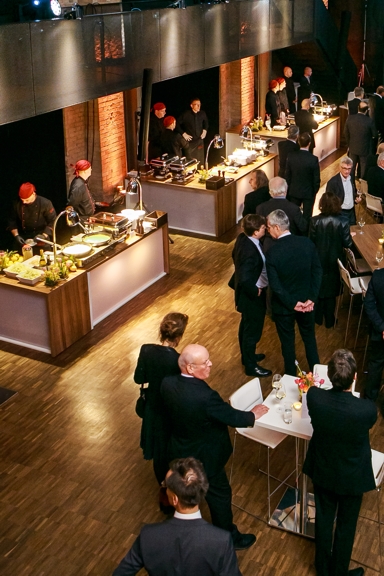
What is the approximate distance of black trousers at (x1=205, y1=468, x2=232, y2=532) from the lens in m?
4.69

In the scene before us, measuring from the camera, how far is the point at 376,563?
16.2ft

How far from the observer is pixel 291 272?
639 cm

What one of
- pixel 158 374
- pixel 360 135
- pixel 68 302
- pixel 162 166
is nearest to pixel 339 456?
pixel 158 374

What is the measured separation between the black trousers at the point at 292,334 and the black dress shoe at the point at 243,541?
1.97m

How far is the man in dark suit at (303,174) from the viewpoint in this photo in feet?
32.3

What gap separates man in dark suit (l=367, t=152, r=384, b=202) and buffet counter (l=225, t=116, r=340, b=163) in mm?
3289

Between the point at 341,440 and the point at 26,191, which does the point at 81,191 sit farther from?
the point at 341,440

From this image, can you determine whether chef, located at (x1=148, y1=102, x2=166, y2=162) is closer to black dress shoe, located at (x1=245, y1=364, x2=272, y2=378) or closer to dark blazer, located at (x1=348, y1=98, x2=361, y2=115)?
dark blazer, located at (x1=348, y1=98, x2=361, y2=115)

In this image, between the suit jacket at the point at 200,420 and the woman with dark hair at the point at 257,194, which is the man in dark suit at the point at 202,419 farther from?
the woman with dark hair at the point at 257,194

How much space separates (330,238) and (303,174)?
2.53 meters

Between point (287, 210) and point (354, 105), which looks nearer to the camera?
point (287, 210)

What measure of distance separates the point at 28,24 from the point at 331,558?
18.3ft

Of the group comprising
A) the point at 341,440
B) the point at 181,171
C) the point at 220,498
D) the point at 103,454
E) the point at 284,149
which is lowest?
the point at 103,454

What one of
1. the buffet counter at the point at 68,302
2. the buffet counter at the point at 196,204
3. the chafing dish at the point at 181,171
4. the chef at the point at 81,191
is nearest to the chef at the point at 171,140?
the chafing dish at the point at 181,171
